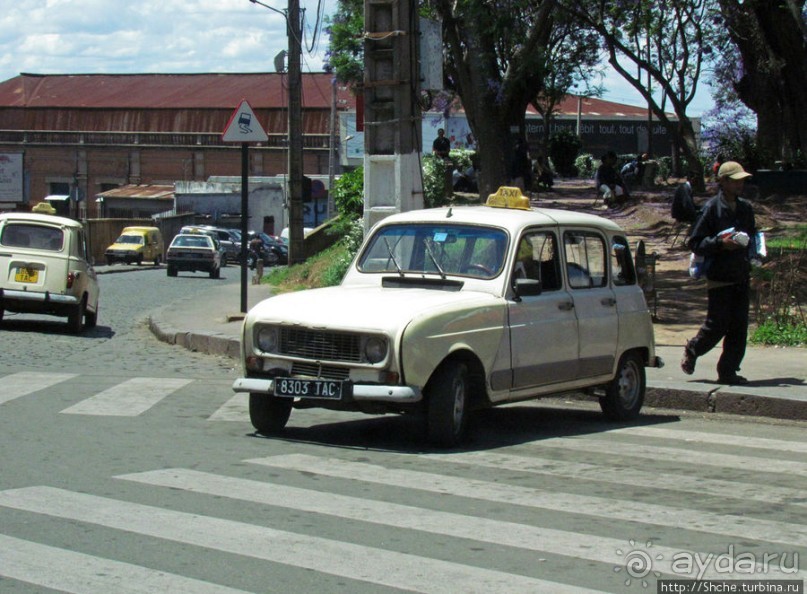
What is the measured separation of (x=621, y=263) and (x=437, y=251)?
78.8 inches

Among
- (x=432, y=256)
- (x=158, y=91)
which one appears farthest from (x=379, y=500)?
(x=158, y=91)

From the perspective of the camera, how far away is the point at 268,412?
29.8 feet

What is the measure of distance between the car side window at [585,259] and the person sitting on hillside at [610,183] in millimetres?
21023

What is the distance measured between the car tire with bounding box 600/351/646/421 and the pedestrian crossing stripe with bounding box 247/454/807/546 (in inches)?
125

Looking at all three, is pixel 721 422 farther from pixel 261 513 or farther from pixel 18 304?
pixel 18 304

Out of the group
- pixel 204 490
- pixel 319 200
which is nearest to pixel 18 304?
pixel 204 490

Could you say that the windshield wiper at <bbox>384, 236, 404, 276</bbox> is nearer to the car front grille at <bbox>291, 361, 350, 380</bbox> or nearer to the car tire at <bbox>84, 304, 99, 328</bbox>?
the car front grille at <bbox>291, 361, 350, 380</bbox>

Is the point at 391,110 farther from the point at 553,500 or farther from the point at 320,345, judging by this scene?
the point at 553,500

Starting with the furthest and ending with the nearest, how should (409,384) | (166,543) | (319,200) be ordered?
1. (319,200)
2. (409,384)
3. (166,543)

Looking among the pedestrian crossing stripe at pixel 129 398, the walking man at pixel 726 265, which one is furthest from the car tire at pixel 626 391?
the pedestrian crossing stripe at pixel 129 398

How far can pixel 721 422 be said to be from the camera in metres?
10.5

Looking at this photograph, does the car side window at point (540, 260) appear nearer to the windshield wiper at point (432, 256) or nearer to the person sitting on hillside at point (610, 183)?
the windshield wiper at point (432, 256)

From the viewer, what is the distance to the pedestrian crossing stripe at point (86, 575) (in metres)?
5.14

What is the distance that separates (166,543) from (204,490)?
47.7 inches
